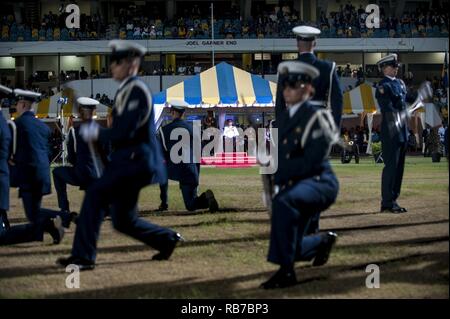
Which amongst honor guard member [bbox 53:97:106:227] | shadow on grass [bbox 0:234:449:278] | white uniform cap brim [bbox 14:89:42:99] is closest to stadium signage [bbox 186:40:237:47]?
honor guard member [bbox 53:97:106:227]

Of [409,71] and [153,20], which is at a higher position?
[153,20]

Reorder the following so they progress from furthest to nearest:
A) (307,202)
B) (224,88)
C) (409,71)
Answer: (409,71) → (224,88) → (307,202)

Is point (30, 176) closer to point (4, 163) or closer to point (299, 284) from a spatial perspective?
Result: point (4, 163)

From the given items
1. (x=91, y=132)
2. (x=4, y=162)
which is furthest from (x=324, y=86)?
(x=4, y=162)

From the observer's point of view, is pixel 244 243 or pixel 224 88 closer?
pixel 244 243

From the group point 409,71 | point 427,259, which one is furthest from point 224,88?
point 409,71

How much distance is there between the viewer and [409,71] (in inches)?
2140

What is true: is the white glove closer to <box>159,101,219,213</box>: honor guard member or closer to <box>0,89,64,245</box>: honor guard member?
<box>0,89,64,245</box>: honor guard member

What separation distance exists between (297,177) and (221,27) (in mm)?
44676

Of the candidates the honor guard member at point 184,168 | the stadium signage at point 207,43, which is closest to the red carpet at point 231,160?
the honor guard member at point 184,168

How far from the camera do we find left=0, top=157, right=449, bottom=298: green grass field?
6145mm

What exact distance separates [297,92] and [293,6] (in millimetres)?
51513

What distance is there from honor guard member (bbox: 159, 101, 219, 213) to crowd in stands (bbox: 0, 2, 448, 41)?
3713cm
